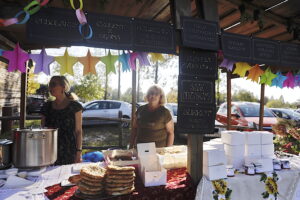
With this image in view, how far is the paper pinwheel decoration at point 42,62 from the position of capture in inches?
82.8

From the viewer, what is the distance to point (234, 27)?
3332 millimetres

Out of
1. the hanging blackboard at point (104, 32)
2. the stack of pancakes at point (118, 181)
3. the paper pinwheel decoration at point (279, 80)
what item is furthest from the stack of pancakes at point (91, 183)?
the paper pinwheel decoration at point (279, 80)

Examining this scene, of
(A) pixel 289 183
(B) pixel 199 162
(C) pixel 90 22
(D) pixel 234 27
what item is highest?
(D) pixel 234 27

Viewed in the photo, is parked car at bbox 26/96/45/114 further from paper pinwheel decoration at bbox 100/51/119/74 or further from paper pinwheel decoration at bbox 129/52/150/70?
paper pinwheel decoration at bbox 129/52/150/70

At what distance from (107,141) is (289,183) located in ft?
23.5

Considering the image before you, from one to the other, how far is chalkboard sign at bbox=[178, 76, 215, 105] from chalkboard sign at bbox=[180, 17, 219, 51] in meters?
0.34

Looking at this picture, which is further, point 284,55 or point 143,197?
point 284,55

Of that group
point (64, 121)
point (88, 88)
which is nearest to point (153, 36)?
point (64, 121)

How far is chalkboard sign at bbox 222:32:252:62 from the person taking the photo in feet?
7.95

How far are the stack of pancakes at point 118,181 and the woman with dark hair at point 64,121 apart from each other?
4.13 feet

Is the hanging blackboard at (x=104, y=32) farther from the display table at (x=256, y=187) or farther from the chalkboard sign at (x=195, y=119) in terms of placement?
the display table at (x=256, y=187)

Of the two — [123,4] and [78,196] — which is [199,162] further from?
[123,4]

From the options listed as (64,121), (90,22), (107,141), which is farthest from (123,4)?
(107,141)

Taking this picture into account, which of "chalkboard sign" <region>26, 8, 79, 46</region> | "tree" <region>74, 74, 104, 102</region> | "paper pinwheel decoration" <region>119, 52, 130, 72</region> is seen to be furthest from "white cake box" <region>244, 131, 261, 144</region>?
"tree" <region>74, 74, 104, 102</region>
